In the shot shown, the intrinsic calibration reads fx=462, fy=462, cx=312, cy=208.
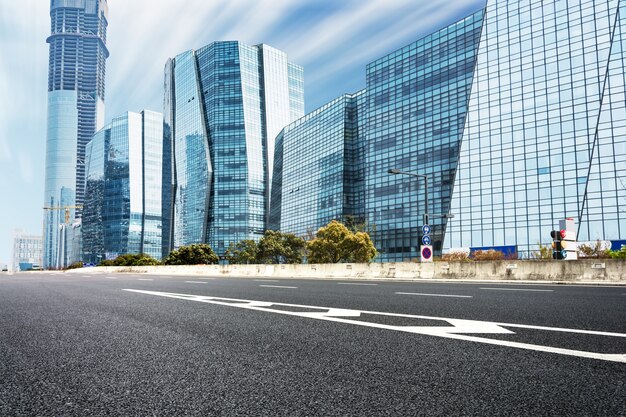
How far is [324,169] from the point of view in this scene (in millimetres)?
112750

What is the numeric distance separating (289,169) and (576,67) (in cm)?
7691

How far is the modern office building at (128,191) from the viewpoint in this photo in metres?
188

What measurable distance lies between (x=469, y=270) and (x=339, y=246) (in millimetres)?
45130

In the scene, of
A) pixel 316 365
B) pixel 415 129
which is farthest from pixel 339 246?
pixel 316 365

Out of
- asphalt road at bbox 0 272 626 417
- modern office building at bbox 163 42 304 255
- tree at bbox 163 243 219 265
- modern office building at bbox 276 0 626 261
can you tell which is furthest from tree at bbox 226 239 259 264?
asphalt road at bbox 0 272 626 417

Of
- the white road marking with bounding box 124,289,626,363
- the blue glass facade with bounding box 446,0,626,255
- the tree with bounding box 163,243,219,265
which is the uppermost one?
the blue glass facade with bounding box 446,0,626,255

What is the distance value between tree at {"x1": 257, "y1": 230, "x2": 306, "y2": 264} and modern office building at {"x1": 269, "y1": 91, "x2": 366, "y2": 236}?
13547mm

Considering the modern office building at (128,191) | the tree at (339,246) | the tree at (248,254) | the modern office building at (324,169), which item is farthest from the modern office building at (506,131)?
the modern office building at (128,191)

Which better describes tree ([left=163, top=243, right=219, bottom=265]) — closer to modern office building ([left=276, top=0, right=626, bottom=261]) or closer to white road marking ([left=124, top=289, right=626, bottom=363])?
modern office building ([left=276, top=0, right=626, bottom=261])

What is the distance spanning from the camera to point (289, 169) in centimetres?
13062

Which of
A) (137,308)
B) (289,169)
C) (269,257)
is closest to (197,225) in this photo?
(289,169)

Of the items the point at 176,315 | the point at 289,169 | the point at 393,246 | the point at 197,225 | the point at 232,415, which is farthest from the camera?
the point at 197,225

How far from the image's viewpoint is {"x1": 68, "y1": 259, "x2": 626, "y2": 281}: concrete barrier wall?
17.9 meters

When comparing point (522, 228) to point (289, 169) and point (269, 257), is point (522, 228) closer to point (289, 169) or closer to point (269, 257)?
point (269, 257)
